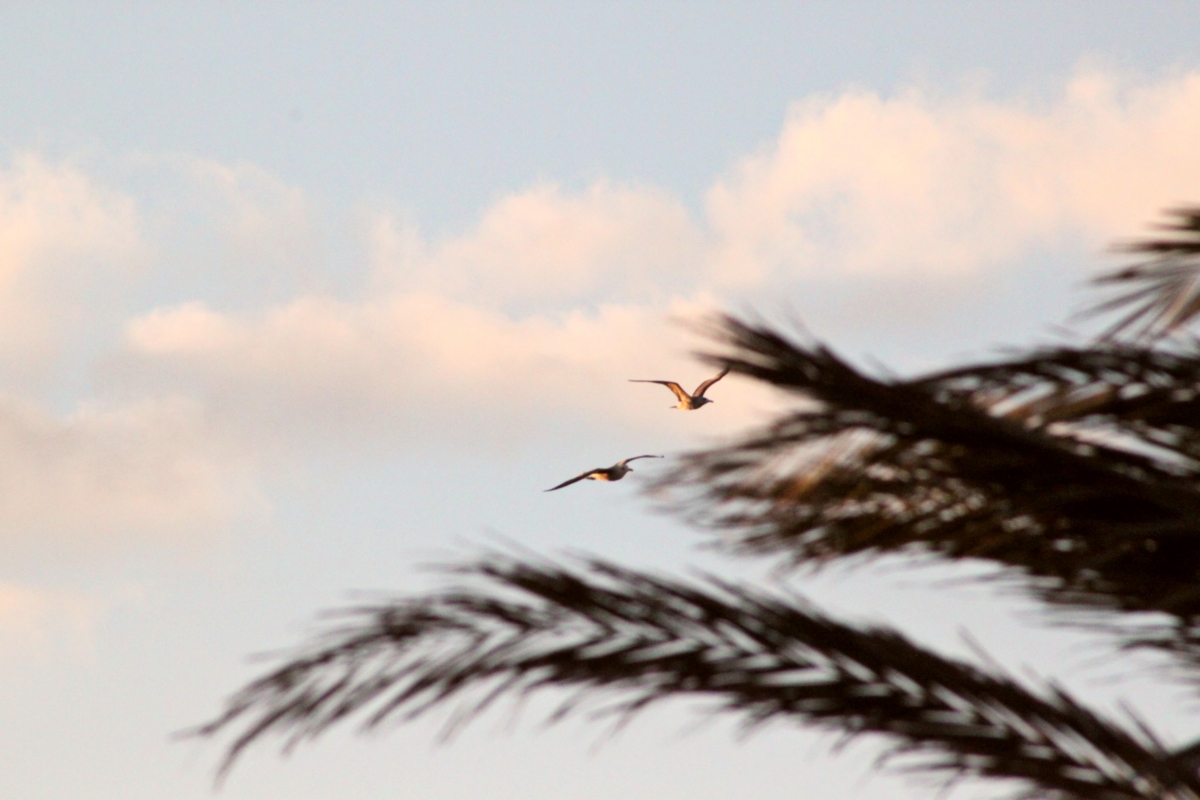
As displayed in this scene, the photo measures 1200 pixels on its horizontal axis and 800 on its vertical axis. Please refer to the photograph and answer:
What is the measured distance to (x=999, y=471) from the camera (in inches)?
189

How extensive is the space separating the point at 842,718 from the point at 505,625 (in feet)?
3.26

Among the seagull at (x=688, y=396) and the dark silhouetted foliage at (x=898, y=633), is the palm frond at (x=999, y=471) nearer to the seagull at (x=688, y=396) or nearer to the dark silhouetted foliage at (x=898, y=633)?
the dark silhouetted foliage at (x=898, y=633)

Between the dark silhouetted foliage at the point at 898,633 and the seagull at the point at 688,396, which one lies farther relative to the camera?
the seagull at the point at 688,396

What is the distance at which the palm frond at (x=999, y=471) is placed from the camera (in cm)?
453

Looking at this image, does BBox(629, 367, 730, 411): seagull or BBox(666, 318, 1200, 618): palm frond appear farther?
BBox(629, 367, 730, 411): seagull

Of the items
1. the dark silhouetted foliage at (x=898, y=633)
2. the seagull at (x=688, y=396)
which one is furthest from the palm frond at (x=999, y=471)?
the seagull at (x=688, y=396)

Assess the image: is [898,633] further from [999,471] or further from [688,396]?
[688,396]

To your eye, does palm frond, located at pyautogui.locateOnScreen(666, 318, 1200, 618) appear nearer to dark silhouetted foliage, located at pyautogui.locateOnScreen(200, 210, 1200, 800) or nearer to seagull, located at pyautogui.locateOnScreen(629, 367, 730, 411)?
dark silhouetted foliage, located at pyautogui.locateOnScreen(200, 210, 1200, 800)

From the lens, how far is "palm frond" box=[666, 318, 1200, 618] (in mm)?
4527

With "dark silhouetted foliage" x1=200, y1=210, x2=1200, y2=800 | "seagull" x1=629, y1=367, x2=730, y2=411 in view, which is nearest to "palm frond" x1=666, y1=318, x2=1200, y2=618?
"dark silhouetted foliage" x1=200, y1=210, x2=1200, y2=800

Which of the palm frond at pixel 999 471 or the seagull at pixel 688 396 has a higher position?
the seagull at pixel 688 396

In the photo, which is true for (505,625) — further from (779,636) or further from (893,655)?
(893,655)

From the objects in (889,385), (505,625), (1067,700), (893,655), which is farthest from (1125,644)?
(505,625)

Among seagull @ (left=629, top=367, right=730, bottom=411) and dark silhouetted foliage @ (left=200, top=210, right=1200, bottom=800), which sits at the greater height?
seagull @ (left=629, top=367, right=730, bottom=411)
